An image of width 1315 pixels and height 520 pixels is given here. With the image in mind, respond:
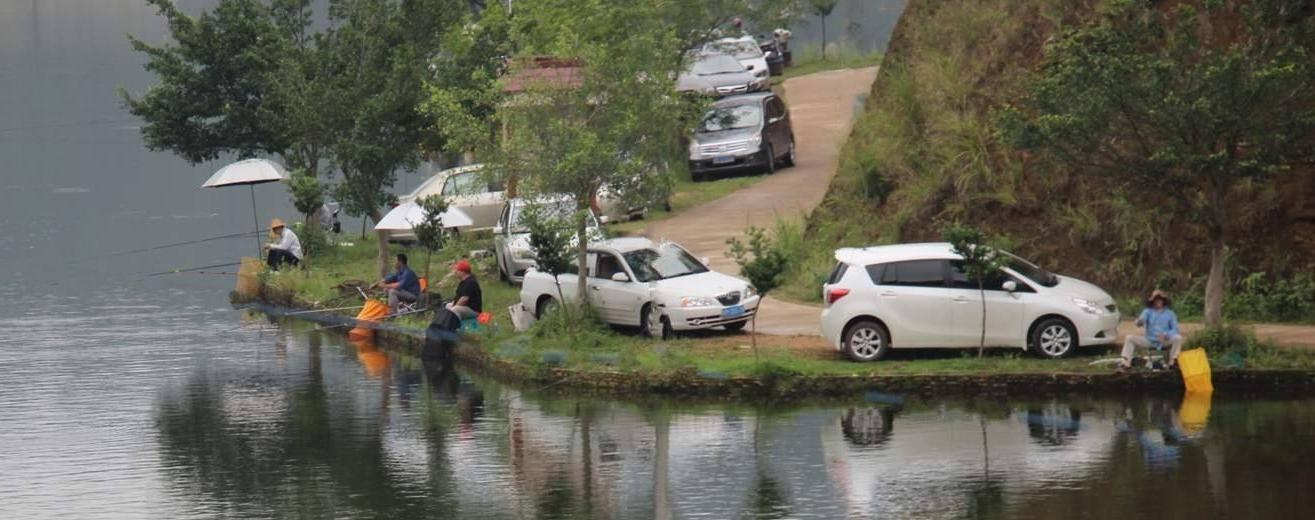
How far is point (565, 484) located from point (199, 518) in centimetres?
377

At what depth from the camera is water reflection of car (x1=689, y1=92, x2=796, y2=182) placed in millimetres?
47719

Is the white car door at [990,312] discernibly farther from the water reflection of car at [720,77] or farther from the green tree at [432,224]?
the water reflection of car at [720,77]

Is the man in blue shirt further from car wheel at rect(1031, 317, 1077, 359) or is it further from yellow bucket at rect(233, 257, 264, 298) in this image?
yellow bucket at rect(233, 257, 264, 298)

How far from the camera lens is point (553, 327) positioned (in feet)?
100

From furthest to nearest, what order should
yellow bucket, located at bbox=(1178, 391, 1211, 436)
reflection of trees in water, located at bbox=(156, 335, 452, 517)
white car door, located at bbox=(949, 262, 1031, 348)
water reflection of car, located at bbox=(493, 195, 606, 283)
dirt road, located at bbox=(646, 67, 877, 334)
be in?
water reflection of car, located at bbox=(493, 195, 606, 283), dirt road, located at bbox=(646, 67, 877, 334), white car door, located at bbox=(949, 262, 1031, 348), yellow bucket, located at bbox=(1178, 391, 1211, 436), reflection of trees in water, located at bbox=(156, 335, 452, 517)

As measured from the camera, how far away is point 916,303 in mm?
27047

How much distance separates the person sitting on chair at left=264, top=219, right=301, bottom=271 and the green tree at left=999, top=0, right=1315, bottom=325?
1913 centimetres

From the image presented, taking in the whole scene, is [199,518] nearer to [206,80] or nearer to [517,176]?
[517,176]

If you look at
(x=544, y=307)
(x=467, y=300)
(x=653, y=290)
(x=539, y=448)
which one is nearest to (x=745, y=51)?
(x=544, y=307)

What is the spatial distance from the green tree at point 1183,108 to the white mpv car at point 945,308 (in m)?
1.64

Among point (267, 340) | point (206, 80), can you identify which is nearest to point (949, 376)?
point (267, 340)

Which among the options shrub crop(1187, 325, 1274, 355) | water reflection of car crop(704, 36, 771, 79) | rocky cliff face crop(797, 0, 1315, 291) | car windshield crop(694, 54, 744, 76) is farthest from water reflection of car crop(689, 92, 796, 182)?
shrub crop(1187, 325, 1274, 355)

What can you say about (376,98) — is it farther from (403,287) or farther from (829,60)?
(829,60)

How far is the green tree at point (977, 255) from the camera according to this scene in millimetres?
26234
